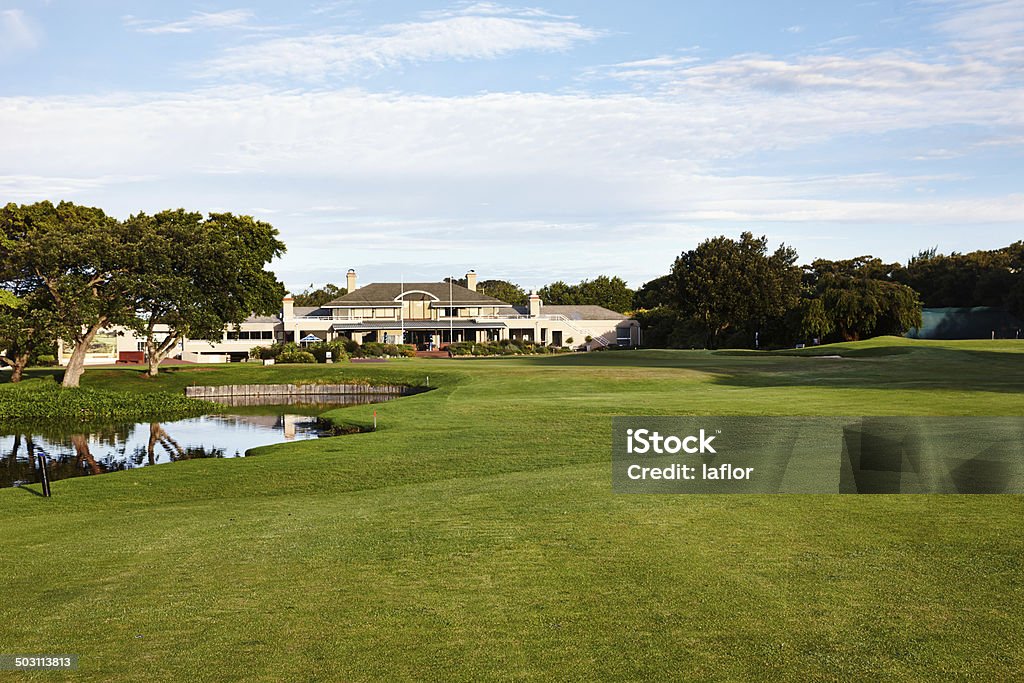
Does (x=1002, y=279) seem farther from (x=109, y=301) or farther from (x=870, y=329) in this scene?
(x=109, y=301)

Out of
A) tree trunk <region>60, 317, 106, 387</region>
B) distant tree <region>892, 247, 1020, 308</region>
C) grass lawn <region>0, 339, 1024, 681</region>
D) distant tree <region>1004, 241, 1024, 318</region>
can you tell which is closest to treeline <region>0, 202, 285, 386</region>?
tree trunk <region>60, 317, 106, 387</region>

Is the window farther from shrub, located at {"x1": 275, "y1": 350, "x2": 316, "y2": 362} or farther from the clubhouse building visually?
shrub, located at {"x1": 275, "y1": 350, "x2": 316, "y2": 362}

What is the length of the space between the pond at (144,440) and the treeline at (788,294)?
44946 mm

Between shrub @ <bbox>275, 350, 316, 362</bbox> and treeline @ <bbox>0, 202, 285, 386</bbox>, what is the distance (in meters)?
10.8

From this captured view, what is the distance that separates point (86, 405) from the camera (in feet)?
133

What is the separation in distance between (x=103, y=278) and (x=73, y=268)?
1.64 meters

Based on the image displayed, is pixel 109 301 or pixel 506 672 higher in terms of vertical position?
pixel 109 301

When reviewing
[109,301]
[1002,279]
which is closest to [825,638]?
[109,301]

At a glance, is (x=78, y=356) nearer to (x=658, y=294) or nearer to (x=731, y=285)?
(x=731, y=285)

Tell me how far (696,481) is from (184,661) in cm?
842

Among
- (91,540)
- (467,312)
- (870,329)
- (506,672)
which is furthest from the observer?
(467,312)

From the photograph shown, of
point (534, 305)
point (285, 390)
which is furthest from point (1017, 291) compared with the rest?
point (285, 390)

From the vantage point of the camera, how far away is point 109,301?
149 feet

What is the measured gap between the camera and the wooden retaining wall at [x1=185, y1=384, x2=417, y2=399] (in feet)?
160
